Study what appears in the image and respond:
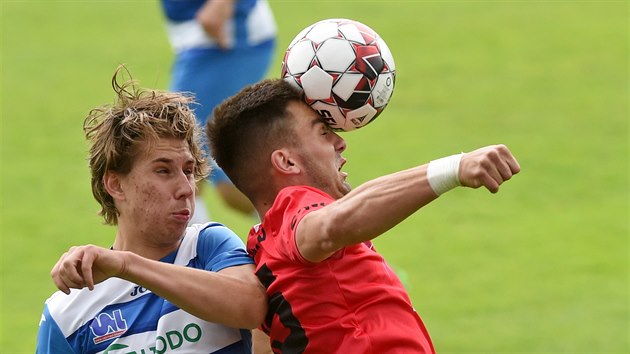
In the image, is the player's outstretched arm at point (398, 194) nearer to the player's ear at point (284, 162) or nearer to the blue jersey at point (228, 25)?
the player's ear at point (284, 162)

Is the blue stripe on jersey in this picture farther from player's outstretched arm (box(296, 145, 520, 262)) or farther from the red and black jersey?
player's outstretched arm (box(296, 145, 520, 262))

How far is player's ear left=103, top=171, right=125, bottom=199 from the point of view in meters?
4.76

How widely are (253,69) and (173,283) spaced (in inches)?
248

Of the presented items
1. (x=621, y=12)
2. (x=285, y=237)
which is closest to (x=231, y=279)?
(x=285, y=237)

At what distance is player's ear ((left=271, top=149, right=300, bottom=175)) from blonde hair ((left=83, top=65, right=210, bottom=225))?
32cm

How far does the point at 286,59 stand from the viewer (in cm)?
500

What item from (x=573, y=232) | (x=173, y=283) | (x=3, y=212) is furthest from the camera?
(x=3, y=212)

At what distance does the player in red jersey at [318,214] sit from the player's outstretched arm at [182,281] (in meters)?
0.10

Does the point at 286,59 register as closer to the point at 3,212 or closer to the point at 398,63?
the point at 3,212

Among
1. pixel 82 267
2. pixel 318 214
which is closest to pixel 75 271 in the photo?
pixel 82 267

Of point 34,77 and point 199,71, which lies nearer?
point 199,71

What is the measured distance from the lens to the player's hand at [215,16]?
384 inches

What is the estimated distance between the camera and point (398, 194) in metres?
3.97

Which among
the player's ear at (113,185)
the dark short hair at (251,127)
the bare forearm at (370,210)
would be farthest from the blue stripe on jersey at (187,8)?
the bare forearm at (370,210)
